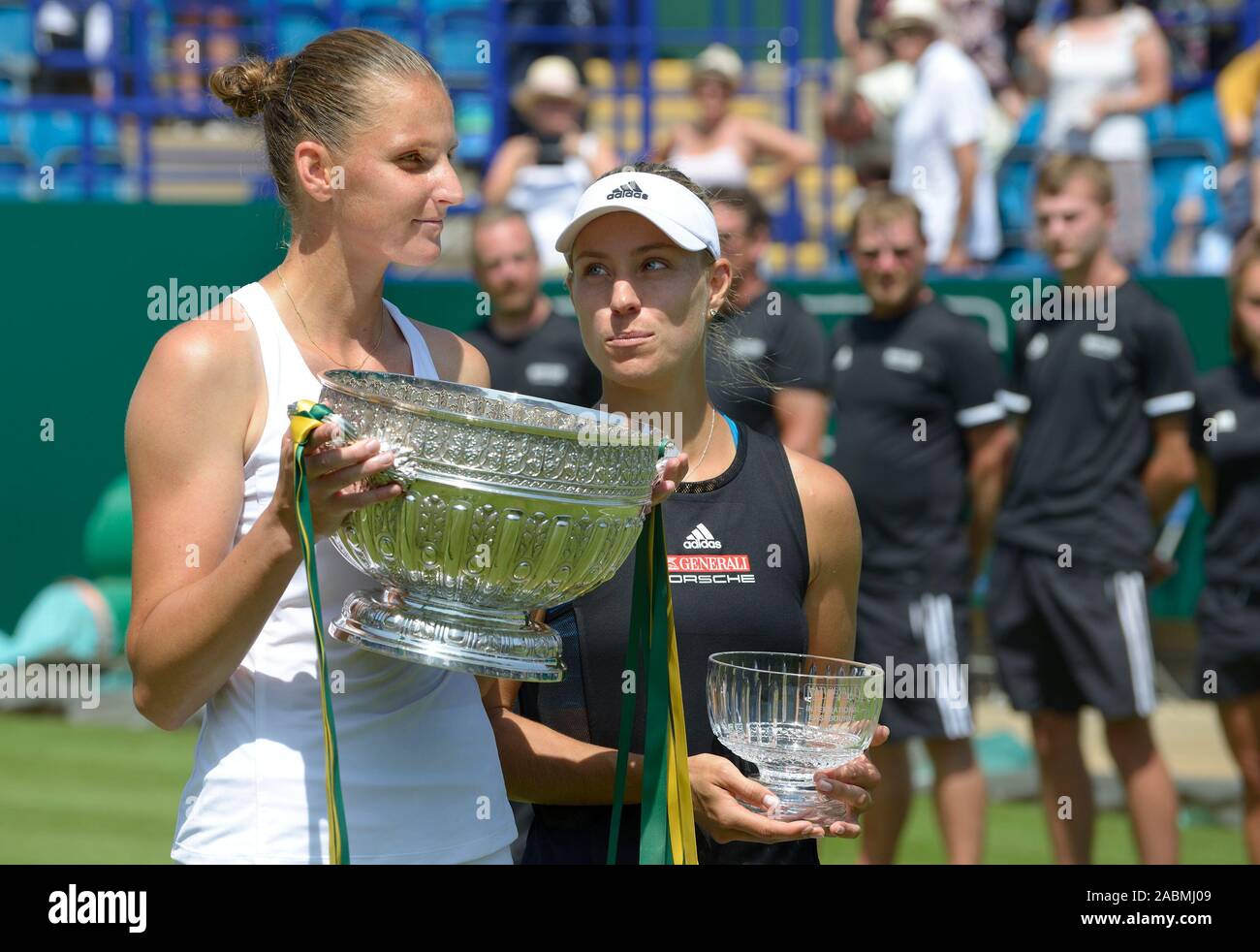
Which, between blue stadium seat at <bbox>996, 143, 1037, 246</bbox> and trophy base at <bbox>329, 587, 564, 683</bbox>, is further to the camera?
blue stadium seat at <bbox>996, 143, 1037, 246</bbox>

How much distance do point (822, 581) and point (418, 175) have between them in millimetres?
889

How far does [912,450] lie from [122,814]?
3.25 m

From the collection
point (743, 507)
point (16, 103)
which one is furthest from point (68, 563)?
point (743, 507)

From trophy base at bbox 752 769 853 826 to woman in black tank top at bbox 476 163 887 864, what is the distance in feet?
0.43

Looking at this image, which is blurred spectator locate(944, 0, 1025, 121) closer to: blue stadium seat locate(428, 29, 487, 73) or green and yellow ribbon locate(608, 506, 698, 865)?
blue stadium seat locate(428, 29, 487, 73)

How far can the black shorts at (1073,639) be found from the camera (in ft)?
17.7

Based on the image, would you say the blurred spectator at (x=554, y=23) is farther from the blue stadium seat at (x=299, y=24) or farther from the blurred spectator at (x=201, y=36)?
the blurred spectator at (x=201, y=36)

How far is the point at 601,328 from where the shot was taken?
2428mm

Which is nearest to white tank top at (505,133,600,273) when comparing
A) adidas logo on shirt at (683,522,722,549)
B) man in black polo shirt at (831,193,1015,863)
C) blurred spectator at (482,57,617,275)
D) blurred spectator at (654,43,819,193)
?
blurred spectator at (482,57,617,275)

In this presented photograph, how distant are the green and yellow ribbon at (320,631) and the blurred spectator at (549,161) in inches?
249

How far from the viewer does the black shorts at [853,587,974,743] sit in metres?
5.39

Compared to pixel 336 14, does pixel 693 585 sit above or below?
below

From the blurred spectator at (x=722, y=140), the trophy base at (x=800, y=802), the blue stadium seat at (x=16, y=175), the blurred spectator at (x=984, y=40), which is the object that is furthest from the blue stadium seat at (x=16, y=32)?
the trophy base at (x=800, y=802)

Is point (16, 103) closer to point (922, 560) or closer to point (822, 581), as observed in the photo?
point (922, 560)
